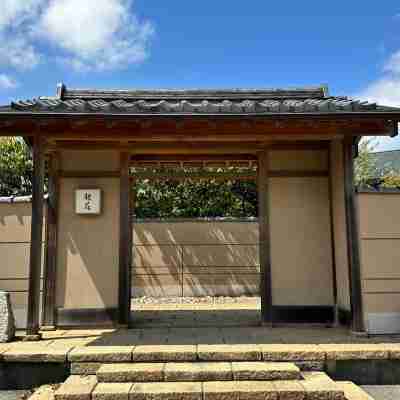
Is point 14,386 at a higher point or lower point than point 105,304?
lower

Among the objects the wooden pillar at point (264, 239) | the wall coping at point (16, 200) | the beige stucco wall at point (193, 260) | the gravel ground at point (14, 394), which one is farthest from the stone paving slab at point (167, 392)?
the beige stucco wall at point (193, 260)

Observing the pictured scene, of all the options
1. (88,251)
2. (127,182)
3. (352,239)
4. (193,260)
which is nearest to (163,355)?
(88,251)

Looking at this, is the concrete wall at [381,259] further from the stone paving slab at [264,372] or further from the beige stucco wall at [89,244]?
the beige stucco wall at [89,244]

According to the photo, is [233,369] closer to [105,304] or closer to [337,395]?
[337,395]

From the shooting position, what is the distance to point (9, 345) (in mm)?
4457

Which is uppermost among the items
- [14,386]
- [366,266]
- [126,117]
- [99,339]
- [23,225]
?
[126,117]

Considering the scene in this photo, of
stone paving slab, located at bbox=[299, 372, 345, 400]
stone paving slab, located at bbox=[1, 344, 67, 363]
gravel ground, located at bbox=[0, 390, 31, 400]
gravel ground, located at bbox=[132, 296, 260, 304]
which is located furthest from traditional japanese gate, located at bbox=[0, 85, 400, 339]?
gravel ground, located at bbox=[132, 296, 260, 304]

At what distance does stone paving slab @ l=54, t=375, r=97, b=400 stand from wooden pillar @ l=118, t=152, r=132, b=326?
155 cm

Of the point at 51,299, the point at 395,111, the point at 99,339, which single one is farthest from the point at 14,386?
the point at 395,111

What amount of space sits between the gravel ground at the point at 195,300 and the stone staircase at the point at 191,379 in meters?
4.64

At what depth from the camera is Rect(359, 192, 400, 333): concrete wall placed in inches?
195

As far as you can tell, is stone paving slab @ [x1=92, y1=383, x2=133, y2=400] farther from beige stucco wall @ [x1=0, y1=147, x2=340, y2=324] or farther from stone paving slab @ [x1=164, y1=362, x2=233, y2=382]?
beige stucco wall @ [x1=0, y1=147, x2=340, y2=324]

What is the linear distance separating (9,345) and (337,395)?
3.46 m

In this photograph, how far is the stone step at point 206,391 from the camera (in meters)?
3.53
